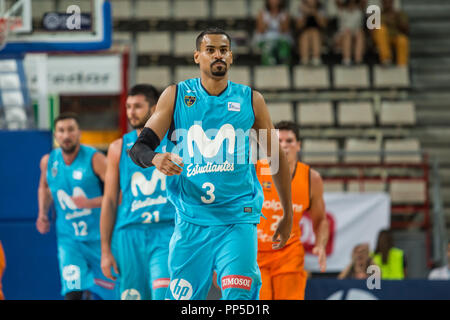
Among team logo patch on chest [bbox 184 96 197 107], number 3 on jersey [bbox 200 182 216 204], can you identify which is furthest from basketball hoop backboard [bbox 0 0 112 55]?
number 3 on jersey [bbox 200 182 216 204]

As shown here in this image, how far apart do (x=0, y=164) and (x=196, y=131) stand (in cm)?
485

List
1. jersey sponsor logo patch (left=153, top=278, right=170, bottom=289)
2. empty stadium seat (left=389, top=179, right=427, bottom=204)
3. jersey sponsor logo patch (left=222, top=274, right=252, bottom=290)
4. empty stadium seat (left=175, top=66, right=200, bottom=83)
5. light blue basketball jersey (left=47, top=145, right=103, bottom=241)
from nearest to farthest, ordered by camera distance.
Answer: jersey sponsor logo patch (left=222, top=274, right=252, bottom=290)
jersey sponsor logo patch (left=153, top=278, right=170, bottom=289)
light blue basketball jersey (left=47, top=145, right=103, bottom=241)
empty stadium seat (left=389, top=179, right=427, bottom=204)
empty stadium seat (left=175, top=66, right=200, bottom=83)

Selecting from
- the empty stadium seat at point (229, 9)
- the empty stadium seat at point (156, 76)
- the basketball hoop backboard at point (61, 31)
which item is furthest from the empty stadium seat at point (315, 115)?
the basketball hoop backboard at point (61, 31)

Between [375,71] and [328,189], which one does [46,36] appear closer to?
[328,189]

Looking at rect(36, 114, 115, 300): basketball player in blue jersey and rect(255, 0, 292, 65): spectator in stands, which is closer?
rect(36, 114, 115, 300): basketball player in blue jersey

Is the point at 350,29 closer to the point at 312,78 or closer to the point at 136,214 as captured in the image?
the point at 312,78

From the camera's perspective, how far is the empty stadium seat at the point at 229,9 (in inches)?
655

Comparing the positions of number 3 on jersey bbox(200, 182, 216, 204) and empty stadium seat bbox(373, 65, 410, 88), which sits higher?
empty stadium seat bbox(373, 65, 410, 88)

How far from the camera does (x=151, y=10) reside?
1680 cm

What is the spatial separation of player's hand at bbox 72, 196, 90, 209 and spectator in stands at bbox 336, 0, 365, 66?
911 cm

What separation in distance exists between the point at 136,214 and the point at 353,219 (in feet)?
18.9

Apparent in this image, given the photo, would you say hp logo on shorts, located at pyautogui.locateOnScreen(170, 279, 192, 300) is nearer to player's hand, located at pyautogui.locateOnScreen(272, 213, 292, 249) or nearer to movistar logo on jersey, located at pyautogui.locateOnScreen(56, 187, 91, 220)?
player's hand, located at pyautogui.locateOnScreen(272, 213, 292, 249)

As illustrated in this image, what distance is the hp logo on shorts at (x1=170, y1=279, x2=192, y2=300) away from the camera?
4410 mm

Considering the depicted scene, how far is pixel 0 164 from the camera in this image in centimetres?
869
